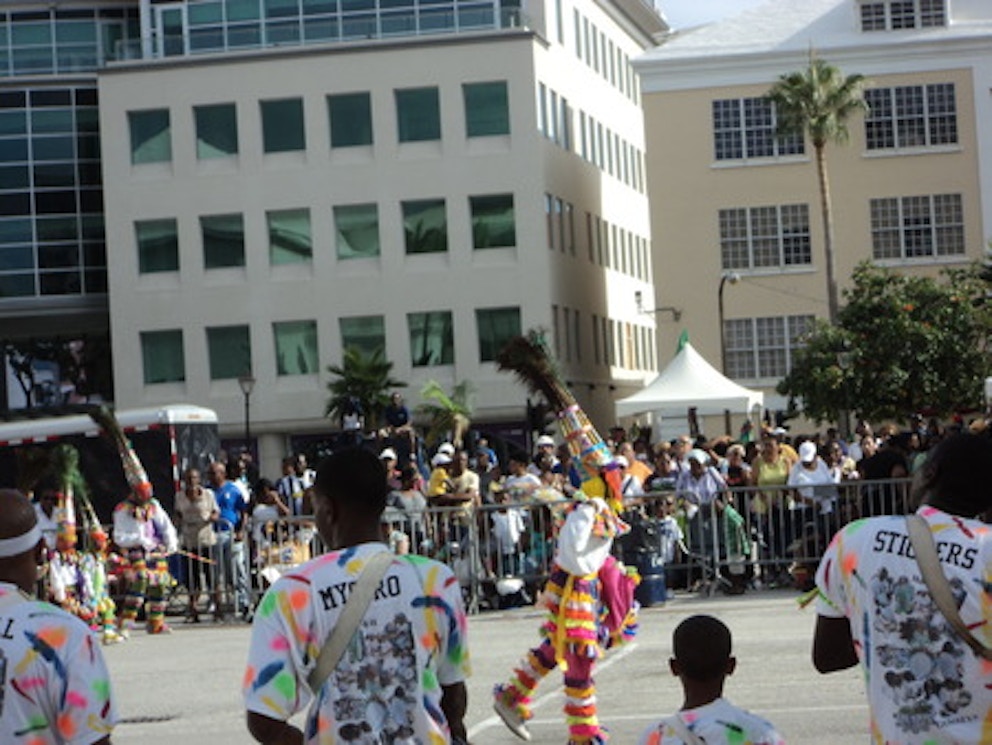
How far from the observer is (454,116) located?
6225cm

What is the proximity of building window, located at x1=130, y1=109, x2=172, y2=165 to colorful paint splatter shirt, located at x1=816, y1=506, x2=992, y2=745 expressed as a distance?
58.6 meters

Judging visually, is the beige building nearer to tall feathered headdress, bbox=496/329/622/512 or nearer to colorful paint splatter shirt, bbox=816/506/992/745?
tall feathered headdress, bbox=496/329/622/512

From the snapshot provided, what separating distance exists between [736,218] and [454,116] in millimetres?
10604

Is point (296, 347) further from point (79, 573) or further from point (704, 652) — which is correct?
point (704, 652)

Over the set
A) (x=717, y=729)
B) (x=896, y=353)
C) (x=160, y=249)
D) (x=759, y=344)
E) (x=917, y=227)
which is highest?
(x=160, y=249)

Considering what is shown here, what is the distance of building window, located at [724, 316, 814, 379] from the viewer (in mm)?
68688

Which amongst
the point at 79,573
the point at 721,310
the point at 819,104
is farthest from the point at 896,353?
the point at 79,573

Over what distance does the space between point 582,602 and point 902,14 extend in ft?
192

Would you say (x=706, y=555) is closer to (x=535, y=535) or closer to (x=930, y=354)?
(x=535, y=535)

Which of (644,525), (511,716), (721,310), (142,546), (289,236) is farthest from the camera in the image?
(289,236)

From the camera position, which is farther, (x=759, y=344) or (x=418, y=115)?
(x=759, y=344)

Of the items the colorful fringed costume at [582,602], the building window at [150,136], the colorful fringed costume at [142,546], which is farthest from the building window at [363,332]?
the colorful fringed costume at [582,602]

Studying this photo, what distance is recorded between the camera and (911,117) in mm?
68250

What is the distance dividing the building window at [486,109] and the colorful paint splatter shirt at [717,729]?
186 ft
